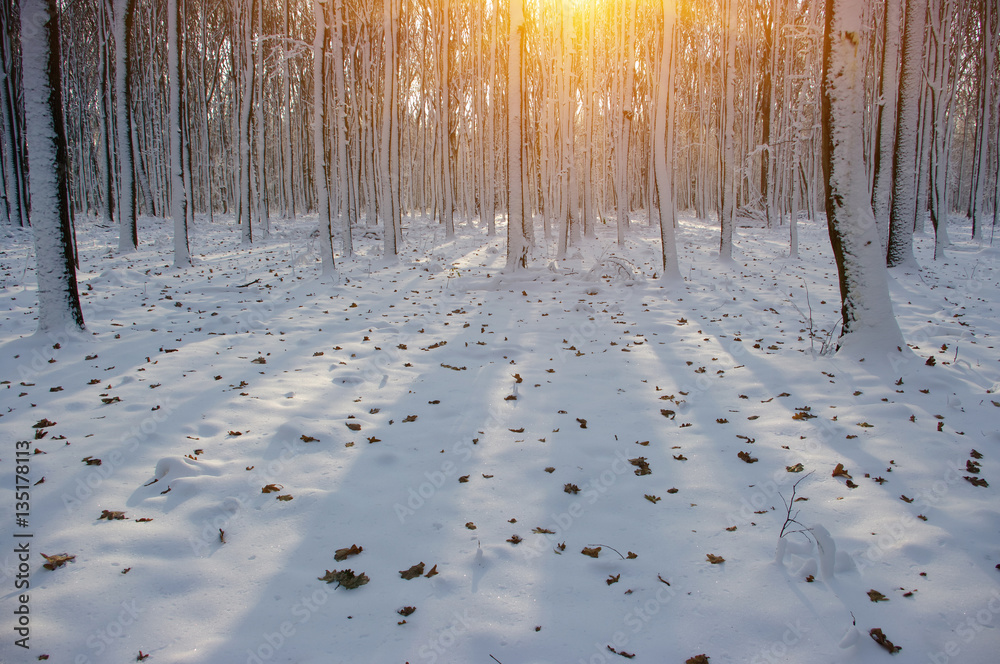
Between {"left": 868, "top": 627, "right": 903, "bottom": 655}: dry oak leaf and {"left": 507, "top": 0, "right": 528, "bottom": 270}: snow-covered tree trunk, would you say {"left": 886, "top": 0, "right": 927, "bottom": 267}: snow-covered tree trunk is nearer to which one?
{"left": 507, "top": 0, "right": 528, "bottom": 270}: snow-covered tree trunk

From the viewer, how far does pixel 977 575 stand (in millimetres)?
2377

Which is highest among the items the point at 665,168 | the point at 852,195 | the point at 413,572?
the point at 665,168

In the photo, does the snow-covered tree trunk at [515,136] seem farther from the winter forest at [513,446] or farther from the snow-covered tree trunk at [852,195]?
the snow-covered tree trunk at [852,195]

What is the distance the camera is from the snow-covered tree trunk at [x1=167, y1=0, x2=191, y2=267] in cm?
1088

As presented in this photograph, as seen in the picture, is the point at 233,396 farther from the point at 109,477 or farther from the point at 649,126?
the point at 649,126

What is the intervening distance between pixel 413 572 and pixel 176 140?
38.5ft

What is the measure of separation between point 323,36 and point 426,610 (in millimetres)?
11304

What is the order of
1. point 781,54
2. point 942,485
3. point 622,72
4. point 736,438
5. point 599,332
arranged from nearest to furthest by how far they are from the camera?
point 942,485 → point 736,438 → point 599,332 → point 622,72 → point 781,54

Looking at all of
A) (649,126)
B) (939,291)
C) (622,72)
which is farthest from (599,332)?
(649,126)

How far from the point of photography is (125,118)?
11.5m

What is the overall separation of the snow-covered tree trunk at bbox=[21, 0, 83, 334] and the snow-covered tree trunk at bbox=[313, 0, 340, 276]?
4647 millimetres

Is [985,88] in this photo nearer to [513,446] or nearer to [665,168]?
[665,168]

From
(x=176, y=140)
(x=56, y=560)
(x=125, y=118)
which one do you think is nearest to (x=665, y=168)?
(x=56, y=560)

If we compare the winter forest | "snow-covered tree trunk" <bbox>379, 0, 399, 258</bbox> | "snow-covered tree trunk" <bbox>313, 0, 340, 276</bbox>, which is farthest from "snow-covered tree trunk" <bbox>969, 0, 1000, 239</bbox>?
"snow-covered tree trunk" <bbox>313, 0, 340, 276</bbox>
